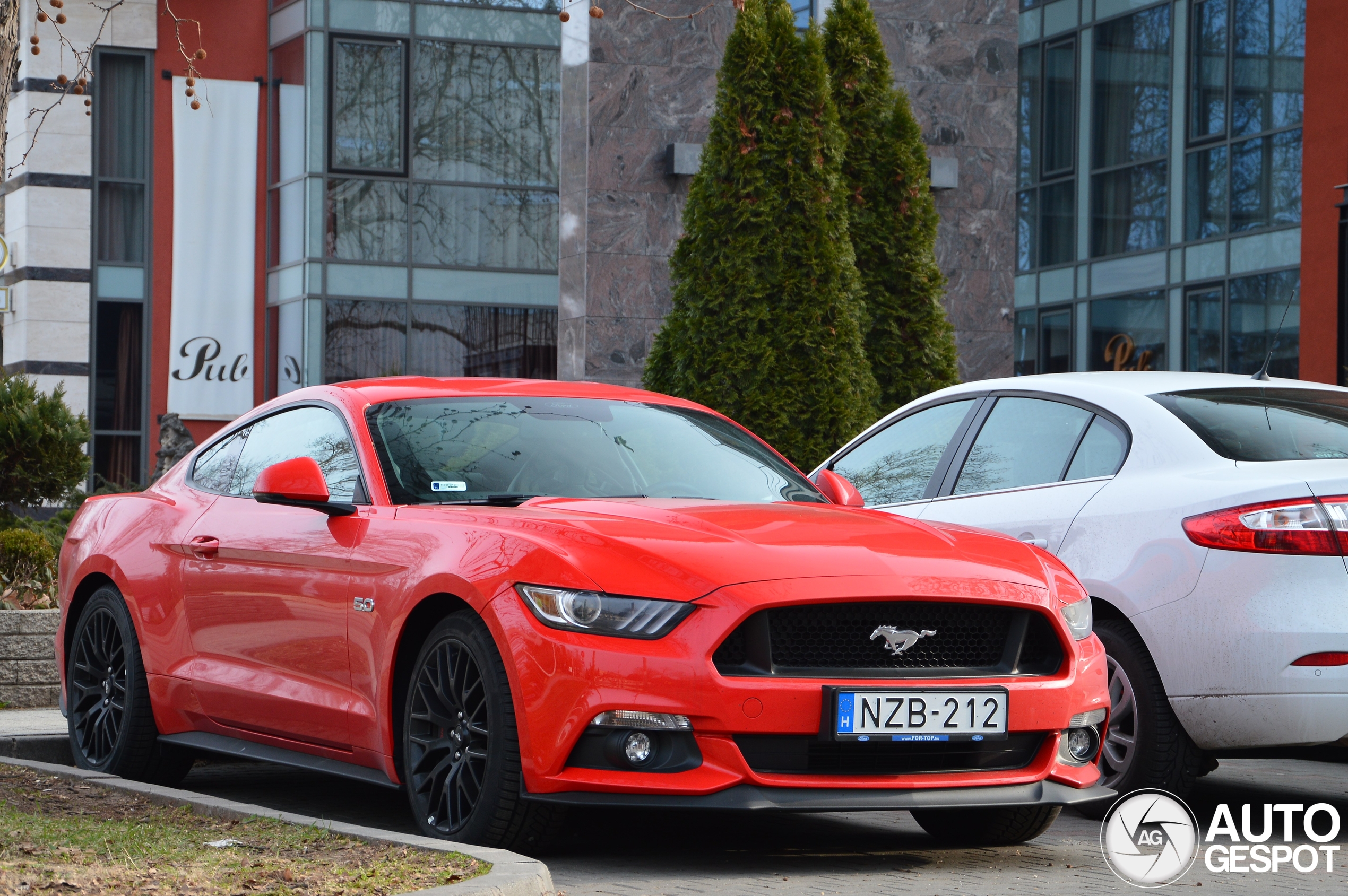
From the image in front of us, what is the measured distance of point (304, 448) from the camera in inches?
279

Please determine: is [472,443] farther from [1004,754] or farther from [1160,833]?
[1160,833]

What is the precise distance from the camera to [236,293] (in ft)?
97.1

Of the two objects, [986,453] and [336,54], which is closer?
[986,453]

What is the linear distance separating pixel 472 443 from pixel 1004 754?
2162 mm

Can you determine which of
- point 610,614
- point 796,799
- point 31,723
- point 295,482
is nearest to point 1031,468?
point 796,799

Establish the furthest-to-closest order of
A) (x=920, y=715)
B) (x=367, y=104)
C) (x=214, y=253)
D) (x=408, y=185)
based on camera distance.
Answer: (x=214, y=253) → (x=408, y=185) → (x=367, y=104) → (x=920, y=715)

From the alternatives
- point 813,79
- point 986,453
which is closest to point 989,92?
point 813,79

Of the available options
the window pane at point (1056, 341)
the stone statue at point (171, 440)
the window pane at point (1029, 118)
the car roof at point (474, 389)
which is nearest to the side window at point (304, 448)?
the car roof at point (474, 389)

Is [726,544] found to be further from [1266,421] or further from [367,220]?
[367,220]

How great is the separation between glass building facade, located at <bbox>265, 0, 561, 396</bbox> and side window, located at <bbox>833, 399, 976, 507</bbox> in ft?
67.6

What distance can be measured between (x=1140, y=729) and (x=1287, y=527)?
3.16ft

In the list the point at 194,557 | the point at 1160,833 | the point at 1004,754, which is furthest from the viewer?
the point at 194,557

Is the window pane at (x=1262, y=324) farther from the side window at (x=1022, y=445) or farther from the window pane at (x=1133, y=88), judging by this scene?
the side window at (x=1022, y=445)

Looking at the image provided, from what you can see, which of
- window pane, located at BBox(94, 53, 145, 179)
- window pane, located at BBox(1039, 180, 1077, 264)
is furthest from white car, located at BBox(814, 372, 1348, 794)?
window pane, located at BBox(1039, 180, 1077, 264)
